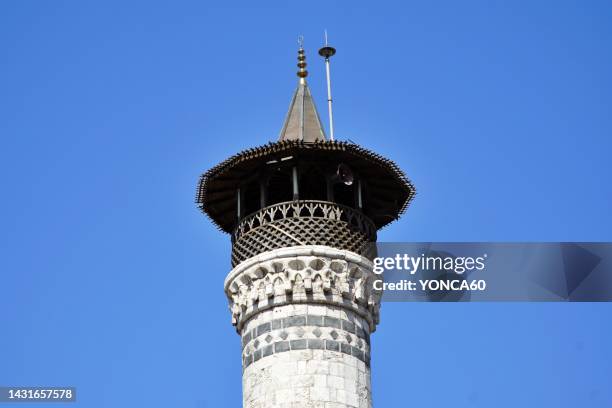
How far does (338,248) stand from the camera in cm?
2373

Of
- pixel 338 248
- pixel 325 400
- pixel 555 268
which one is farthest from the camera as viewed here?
pixel 555 268

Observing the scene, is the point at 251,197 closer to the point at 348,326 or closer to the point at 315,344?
the point at 348,326

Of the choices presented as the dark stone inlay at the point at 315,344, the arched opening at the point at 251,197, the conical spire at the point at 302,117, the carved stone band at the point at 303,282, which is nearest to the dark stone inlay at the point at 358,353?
the dark stone inlay at the point at 315,344

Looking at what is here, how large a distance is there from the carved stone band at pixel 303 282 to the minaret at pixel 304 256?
15mm

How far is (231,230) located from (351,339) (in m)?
3.43

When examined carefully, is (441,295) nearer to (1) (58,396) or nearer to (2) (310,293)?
(2) (310,293)

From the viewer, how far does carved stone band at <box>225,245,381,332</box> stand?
2331cm

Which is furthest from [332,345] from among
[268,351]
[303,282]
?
[303,282]

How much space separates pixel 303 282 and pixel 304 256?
43 centimetres

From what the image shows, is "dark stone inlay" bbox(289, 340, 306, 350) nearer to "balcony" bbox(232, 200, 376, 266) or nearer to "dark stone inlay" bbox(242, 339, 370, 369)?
"dark stone inlay" bbox(242, 339, 370, 369)

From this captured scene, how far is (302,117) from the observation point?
84.3 feet

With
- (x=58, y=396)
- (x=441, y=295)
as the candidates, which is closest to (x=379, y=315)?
(x=441, y=295)

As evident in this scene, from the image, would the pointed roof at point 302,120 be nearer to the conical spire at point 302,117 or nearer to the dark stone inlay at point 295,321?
the conical spire at point 302,117

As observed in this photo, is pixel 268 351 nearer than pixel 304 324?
Yes
